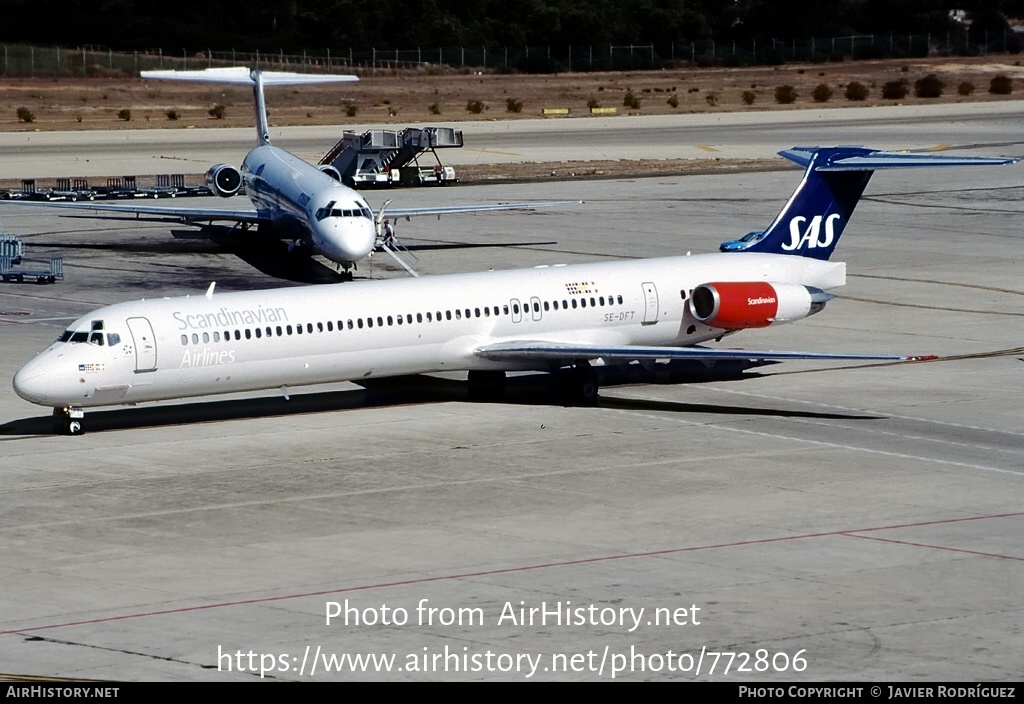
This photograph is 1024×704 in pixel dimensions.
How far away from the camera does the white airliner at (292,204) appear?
47.7 m

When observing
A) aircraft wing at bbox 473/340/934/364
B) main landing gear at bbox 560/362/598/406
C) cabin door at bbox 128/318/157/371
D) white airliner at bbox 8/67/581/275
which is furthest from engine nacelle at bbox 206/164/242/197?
cabin door at bbox 128/318/157/371

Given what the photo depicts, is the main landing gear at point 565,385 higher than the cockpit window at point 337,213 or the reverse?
the reverse

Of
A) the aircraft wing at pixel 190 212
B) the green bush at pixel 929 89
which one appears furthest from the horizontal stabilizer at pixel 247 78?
the green bush at pixel 929 89

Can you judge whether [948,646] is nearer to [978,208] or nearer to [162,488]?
[162,488]

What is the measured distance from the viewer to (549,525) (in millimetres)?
24812

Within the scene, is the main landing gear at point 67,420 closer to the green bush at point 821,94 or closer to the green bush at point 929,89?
the green bush at point 821,94

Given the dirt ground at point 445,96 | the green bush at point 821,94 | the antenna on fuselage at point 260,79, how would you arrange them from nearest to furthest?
the antenna on fuselage at point 260,79 → the dirt ground at point 445,96 → the green bush at point 821,94

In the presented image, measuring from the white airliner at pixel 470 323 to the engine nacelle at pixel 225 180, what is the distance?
1025 inches

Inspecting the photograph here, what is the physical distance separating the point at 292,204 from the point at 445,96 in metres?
76.5

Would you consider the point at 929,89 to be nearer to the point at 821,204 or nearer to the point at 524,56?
the point at 524,56

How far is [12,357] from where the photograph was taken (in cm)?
3916

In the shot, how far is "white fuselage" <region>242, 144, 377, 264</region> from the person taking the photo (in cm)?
4756

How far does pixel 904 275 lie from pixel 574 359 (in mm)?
21213

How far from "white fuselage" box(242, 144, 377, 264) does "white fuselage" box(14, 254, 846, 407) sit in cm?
1264
